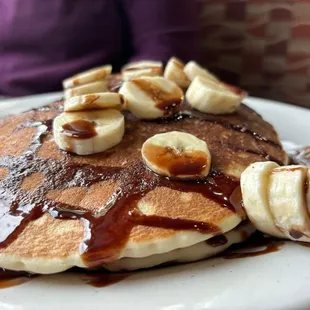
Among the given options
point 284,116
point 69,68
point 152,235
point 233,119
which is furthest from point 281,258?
point 69,68

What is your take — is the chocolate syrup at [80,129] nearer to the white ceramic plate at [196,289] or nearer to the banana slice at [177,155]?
the banana slice at [177,155]

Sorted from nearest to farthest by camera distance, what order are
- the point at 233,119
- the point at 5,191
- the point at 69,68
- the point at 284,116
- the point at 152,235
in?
the point at 152,235
the point at 5,191
the point at 233,119
the point at 284,116
the point at 69,68

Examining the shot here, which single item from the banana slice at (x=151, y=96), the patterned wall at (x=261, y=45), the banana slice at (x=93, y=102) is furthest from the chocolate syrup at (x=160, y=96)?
the patterned wall at (x=261, y=45)

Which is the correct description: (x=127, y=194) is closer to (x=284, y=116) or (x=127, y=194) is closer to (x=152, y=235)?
(x=152, y=235)

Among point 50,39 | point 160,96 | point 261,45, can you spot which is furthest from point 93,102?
point 261,45

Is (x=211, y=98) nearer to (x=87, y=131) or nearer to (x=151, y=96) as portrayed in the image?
(x=151, y=96)

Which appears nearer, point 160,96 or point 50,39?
point 160,96
